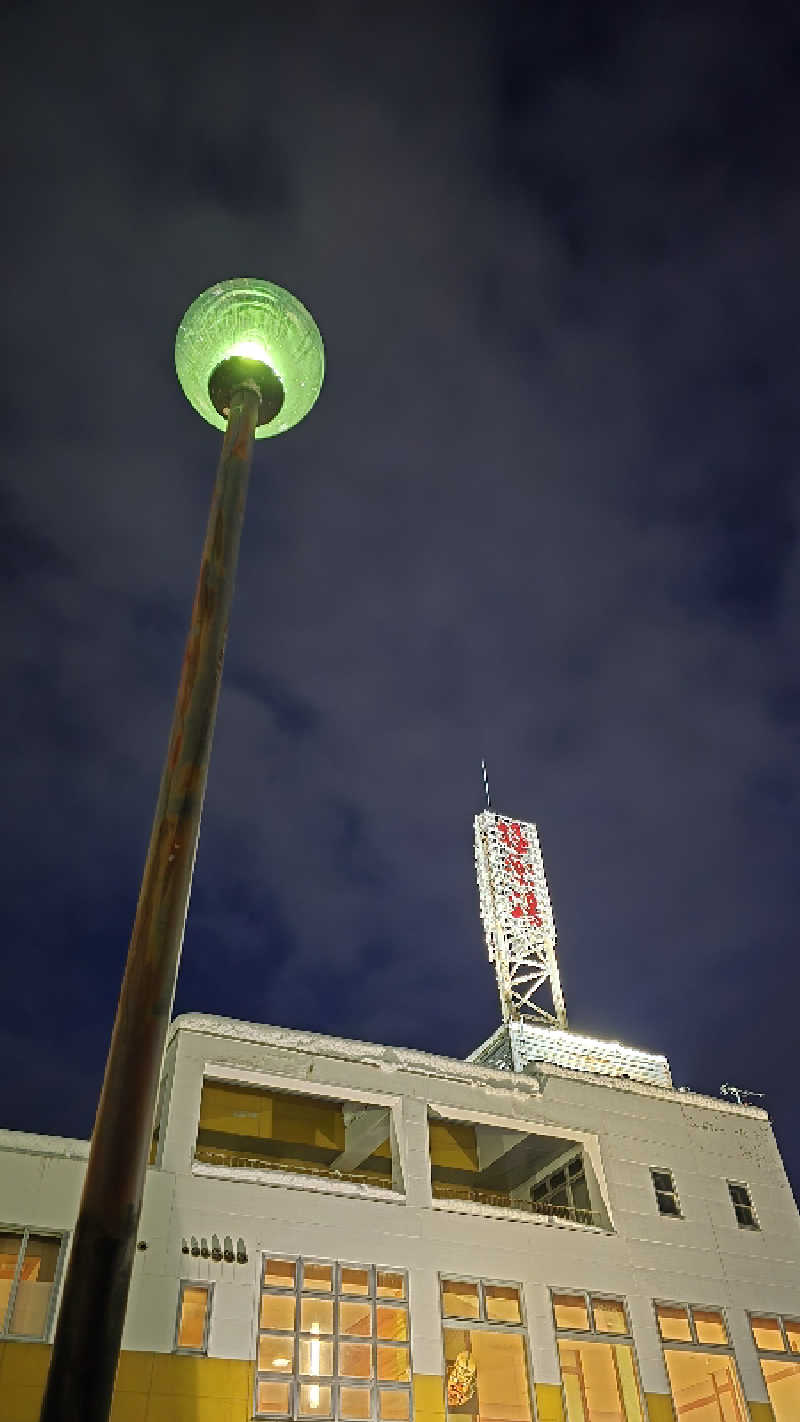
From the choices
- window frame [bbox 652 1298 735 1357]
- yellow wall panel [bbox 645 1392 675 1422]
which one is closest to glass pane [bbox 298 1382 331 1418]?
yellow wall panel [bbox 645 1392 675 1422]

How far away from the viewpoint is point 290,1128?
23109 millimetres

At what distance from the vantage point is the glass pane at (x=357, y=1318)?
18.0m

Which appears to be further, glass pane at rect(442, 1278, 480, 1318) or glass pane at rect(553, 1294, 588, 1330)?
glass pane at rect(553, 1294, 588, 1330)

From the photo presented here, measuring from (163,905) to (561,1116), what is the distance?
808 inches

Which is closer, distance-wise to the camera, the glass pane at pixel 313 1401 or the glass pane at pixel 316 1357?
the glass pane at pixel 313 1401

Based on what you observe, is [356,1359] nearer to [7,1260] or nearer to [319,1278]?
[319,1278]

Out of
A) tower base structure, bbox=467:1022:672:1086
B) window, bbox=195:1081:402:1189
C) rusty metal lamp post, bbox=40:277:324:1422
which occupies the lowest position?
rusty metal lamp post, bbox=40:277:324:1422

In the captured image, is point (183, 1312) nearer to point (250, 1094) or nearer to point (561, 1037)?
point (250, 1094)

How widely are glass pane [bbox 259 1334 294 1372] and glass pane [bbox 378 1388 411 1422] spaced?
6.27ft

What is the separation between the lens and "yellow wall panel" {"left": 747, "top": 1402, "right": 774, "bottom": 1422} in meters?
20.4

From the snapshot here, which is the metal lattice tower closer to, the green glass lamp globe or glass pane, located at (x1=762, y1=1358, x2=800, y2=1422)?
glass pane, located at (x1=762, y1=1358, x2=800, y2=1422)

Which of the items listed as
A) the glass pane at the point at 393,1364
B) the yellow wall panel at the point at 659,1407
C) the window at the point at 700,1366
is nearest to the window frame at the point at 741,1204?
the window at the point at 700,1366

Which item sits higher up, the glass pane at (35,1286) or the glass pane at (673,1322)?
the glass pane at (673,1322)

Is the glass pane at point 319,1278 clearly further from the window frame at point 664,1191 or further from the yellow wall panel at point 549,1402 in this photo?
the window frame at point 664,1191
